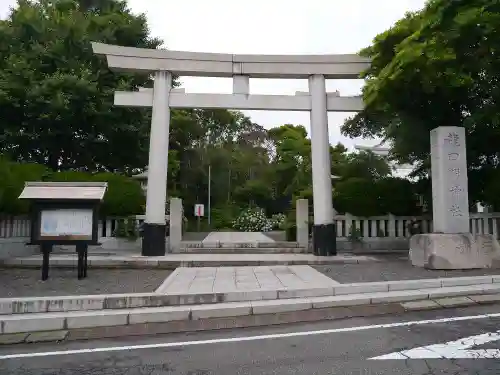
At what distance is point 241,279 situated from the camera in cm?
815

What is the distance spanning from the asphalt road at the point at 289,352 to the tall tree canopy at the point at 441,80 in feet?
17.7

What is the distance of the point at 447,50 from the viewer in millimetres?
8633

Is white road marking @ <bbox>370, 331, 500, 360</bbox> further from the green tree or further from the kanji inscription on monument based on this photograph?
the green tree

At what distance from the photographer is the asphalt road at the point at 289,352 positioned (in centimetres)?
389

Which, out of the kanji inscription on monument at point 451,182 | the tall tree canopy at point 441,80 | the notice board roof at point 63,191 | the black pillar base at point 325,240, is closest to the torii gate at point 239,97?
the black pillar base at point 325,240

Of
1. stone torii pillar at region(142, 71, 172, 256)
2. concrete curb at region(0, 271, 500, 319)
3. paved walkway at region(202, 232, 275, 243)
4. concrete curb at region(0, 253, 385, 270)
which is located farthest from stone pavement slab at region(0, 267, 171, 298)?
paved walkway at region(202, 232, 275, 243)

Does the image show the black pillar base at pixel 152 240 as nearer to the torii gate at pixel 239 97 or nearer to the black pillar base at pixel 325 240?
the torii gate at pixel 239 97

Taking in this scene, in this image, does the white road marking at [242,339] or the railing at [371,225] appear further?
the railing at [371,225]

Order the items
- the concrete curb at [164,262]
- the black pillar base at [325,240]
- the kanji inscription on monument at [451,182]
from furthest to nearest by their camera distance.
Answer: the black pillar base at [325,240] < the concrete curb at [164,262] < the kanji inscription on monument at [451,182]

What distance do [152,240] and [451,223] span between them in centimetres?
742

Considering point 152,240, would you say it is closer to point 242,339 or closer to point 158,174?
point 158,174

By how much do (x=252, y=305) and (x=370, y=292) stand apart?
2.29 m

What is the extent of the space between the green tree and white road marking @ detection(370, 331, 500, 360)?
1234 centimetres

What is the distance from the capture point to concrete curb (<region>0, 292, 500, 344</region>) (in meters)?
5.33
